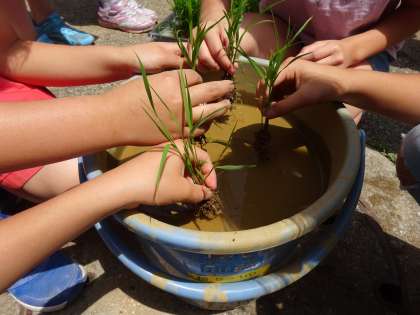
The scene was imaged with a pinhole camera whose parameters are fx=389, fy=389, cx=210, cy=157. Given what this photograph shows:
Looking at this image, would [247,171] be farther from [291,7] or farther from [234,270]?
[291,7]

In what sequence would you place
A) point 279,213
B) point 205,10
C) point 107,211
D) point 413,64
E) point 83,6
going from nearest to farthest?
point 107,211 → point 279,213 → point 205,10 → point 413,64 → point 83,6

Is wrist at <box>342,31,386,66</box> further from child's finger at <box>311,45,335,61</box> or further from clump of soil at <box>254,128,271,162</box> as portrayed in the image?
clump of soil at <box>254,128,271,162</box>

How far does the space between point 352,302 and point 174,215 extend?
57 cm

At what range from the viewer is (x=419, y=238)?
125 centimetres

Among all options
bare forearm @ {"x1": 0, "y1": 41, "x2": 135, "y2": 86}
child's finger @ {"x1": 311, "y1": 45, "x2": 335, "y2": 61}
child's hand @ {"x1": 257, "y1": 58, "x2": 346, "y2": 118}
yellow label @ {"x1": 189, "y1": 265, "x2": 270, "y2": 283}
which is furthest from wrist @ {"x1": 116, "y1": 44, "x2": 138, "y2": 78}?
yellow label @ {"x1": 189, "y1": 265, "x2": 270, "y2": 283}

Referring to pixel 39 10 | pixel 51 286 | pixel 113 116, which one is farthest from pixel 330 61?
pixel 39 10

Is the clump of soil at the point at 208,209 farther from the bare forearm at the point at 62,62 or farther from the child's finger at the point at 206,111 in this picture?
the bare forearm at the point at 62,62

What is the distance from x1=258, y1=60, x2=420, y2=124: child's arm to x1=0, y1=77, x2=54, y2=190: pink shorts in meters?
0.69

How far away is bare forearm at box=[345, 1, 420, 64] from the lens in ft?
3.88

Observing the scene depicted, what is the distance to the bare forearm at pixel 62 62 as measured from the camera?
112 cm

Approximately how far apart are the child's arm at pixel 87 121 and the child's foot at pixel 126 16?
1373mm

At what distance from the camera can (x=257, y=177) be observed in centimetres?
103

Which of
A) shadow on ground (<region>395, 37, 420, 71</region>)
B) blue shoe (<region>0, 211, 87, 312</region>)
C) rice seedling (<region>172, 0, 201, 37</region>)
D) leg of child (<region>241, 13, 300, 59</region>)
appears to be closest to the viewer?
blue shoe (<region>0, 211, 87, 312</region>)

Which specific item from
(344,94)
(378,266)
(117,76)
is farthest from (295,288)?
(117,76)
